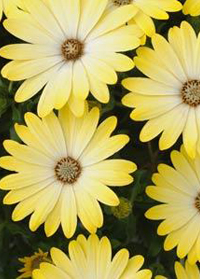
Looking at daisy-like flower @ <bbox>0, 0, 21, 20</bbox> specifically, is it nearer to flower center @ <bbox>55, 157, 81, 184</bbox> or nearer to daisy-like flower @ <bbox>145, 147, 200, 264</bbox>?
flower center @ <bbox>55, 157, 81, 184</bbox>

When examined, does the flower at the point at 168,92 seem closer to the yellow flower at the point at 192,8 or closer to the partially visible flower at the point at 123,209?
the yellow flower at the point at 192,8

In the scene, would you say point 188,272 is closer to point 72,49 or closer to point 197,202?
point 197,202

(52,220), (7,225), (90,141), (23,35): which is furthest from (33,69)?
(7,225)

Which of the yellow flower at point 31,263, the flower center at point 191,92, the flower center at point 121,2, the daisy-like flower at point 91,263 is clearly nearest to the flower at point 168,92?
the flower center at point 191,92

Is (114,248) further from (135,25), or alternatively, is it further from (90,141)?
(135,25)

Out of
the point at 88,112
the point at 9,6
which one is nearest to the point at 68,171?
the point at 88,112

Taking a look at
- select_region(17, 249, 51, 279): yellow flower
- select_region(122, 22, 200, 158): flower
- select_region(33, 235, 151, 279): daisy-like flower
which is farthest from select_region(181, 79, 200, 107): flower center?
select_region(17, 249, 51, 279): yellow flower
